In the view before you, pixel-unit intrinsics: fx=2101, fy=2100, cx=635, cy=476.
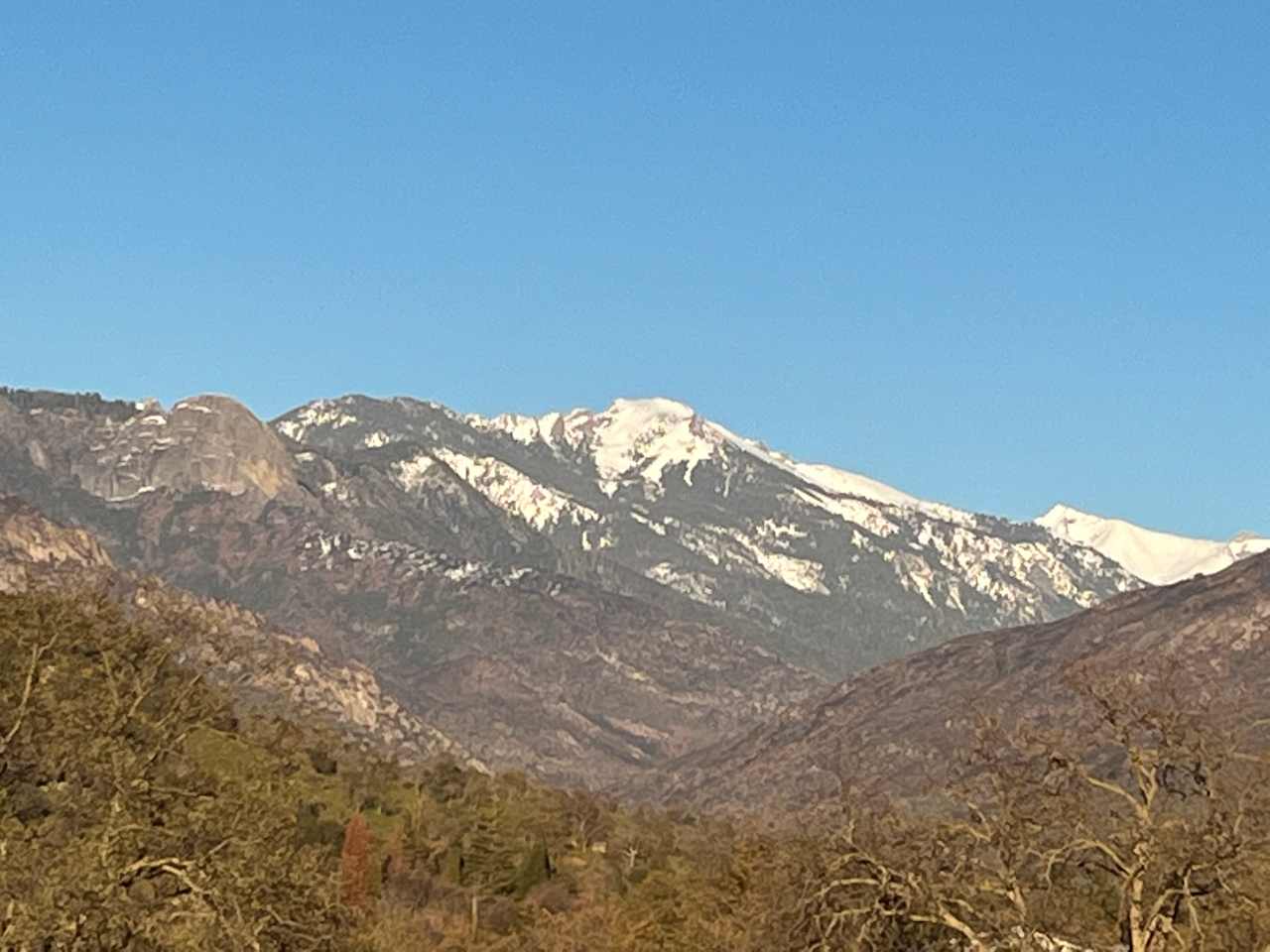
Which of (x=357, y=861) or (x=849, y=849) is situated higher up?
(x=849, y=849)

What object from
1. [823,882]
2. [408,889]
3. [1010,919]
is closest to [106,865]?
[823,882]

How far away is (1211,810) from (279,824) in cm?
2571

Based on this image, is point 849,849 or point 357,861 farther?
point 357,861

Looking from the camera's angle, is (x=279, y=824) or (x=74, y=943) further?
(x=279, y=824)

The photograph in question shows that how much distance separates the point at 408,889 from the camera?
124 meters

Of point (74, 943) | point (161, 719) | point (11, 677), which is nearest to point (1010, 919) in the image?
point (74, 943)

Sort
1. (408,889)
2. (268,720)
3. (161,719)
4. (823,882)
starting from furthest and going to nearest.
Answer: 1. (268,720)
2. (408,889)
3. (161,719)
4. (823,882)

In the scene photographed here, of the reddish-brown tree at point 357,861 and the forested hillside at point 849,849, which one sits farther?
the reddish-brown tree at point 357,861

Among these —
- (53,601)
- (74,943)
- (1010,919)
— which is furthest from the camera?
(53,601)

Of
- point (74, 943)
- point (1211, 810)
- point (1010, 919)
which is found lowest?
point (74, 943)

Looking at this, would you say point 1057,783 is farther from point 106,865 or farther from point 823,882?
point 106,865

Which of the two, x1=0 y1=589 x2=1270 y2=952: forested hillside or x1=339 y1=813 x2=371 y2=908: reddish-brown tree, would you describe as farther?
x1=339 y1=813 x2=371 y2=908: reddish-brown tree

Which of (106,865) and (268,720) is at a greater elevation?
(268,720)

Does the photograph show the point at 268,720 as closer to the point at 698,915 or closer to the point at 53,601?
the point at 53,601
